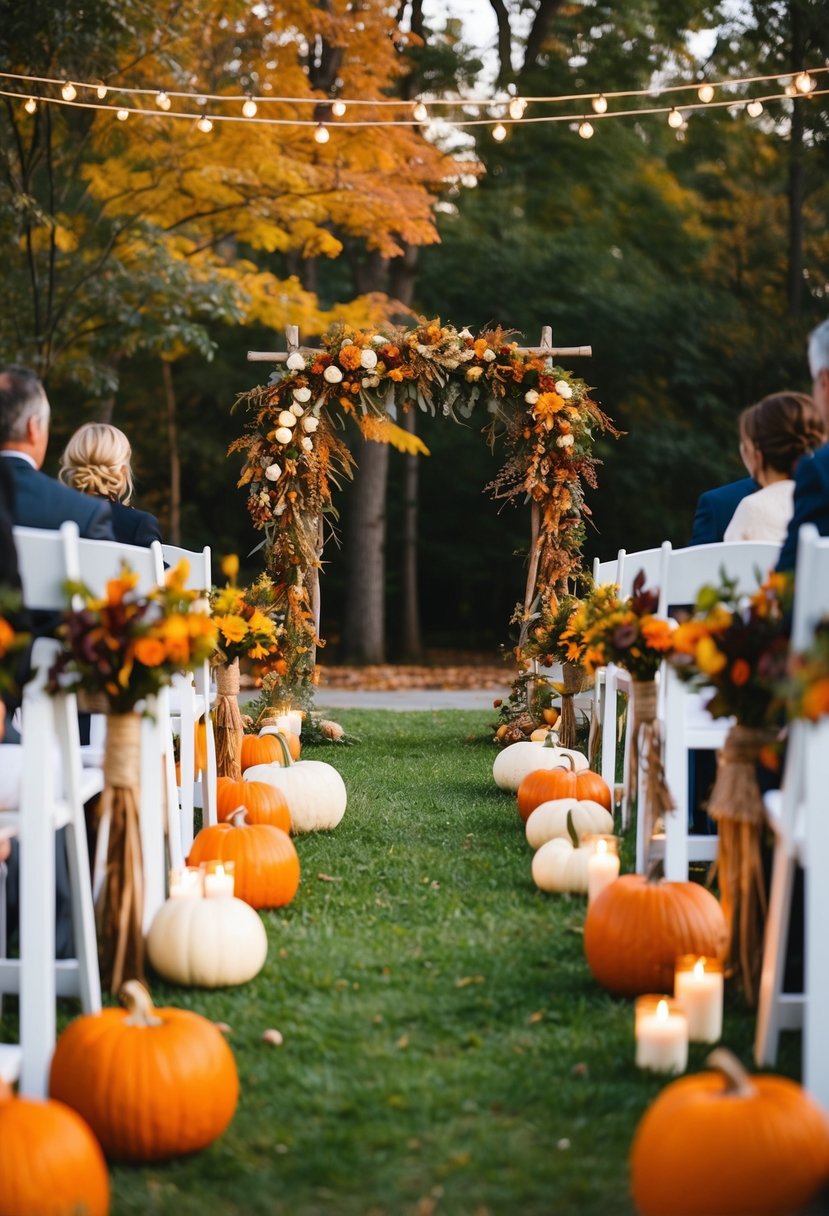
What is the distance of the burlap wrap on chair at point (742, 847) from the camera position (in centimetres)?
307

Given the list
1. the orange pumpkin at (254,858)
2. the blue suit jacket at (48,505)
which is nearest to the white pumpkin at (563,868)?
the orange pumpkin at (254,858)

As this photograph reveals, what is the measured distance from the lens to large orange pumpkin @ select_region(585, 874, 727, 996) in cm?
322

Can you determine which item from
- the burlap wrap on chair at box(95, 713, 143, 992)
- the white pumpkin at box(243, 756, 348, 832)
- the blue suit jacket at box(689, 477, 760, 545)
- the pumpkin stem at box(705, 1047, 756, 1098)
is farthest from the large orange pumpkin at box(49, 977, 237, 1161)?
the blue suit jacket at box(689, 477, 760, 545)

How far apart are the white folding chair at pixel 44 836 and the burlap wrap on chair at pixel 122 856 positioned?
0.28 ft

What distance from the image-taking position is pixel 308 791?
17.4 ft

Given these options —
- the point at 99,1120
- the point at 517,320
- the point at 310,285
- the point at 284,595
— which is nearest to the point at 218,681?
the point at 284,595

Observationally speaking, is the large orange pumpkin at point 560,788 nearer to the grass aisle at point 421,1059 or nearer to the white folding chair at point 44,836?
the grass aisle at point 421,1059

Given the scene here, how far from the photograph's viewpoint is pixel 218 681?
5836 millimetres

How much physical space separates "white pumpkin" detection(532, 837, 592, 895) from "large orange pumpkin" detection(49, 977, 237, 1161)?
1956 mm

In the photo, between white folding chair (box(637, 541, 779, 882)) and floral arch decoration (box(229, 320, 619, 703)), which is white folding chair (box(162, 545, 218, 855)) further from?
floral arch decoration (box(229, 320, 619, 703))

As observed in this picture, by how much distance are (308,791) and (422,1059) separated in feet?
8.10

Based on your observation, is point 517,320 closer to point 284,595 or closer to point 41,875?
point 284,595

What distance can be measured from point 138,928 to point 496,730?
18.4 ft

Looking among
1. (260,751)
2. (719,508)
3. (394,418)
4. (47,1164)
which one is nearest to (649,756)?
(719,508)
